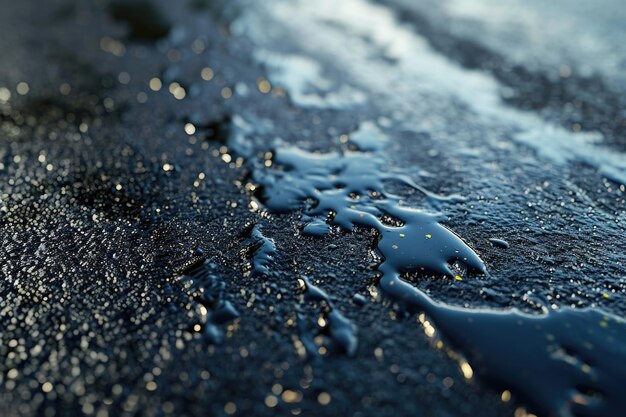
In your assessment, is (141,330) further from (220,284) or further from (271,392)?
(271,392)

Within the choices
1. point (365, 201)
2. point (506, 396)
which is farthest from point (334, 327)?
point (365, 201)

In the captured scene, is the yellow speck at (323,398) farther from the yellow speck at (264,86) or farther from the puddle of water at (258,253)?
the yellow speck at (264,86)

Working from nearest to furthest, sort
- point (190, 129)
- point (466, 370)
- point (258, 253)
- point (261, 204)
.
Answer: point (466, 370)
point (258, 253)
point (261, 204)
point (190, 129)

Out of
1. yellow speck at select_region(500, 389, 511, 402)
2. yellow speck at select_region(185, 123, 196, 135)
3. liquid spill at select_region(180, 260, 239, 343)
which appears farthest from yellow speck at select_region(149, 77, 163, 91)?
yellow speck at select_region(500, 389, 511, 402)

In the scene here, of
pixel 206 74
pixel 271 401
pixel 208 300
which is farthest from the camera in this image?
pixel 206 74

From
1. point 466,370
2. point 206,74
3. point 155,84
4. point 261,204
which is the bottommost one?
point 155,84

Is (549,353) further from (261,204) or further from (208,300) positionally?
(261,204)

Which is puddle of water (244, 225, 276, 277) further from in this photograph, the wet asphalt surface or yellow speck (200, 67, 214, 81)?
yellow speck (200, 67, 214, 81)
